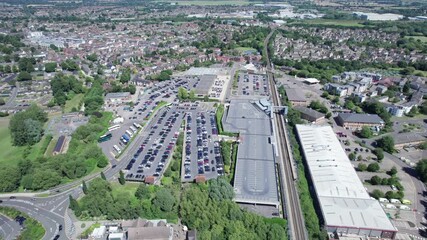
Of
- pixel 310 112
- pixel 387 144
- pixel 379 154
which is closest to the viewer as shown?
pixel 379 154

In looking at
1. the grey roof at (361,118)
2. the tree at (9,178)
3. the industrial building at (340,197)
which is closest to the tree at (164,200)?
the industrial building at (340,197)

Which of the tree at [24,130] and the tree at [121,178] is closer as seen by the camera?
the tree at [121,178]

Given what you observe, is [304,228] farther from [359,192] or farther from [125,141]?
[125,141]

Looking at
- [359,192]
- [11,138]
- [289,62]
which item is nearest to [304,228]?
[359,192]

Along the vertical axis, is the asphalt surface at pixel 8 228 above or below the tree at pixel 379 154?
below

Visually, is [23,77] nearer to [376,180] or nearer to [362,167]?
[362,167]

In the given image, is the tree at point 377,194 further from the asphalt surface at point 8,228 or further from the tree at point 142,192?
the asphalt surface at point 8,228

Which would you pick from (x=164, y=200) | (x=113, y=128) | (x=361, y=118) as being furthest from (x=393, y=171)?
(x=113, y=128)
